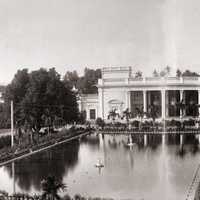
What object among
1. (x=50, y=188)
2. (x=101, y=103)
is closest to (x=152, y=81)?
(x=101, y=103)

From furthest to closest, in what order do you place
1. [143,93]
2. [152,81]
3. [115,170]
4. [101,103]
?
[101,103] → [143,93] → [152,81] → [115,170]

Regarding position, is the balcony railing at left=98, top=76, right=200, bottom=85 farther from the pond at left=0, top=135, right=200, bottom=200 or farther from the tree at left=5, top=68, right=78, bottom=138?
the pond at left=0, top=135, right=200, bottom=200

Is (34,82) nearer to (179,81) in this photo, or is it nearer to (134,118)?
(134,118)

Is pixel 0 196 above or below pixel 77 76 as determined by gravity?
below

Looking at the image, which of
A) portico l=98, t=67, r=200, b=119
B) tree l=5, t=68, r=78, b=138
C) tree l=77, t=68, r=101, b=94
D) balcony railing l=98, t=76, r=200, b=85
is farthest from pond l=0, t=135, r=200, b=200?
tree l=77, t=68, r=101, b=94

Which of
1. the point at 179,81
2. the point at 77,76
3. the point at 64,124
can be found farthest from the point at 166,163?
the point at 77,76

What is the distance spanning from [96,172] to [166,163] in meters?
3.97

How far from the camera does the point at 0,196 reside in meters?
14.2

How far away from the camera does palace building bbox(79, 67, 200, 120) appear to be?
49688 mm

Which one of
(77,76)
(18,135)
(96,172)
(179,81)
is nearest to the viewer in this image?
(96,172)

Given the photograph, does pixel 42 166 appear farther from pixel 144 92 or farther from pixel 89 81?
pixel 89 81

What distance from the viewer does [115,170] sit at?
68.8ft

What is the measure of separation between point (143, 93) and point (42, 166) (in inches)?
1188

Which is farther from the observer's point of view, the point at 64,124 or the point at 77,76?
the point at 77,76
